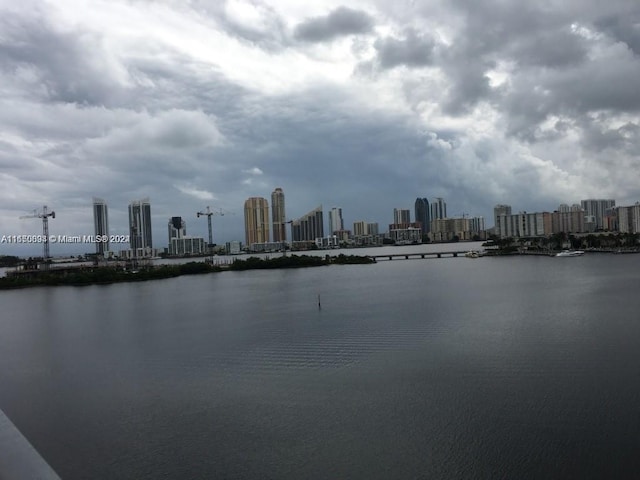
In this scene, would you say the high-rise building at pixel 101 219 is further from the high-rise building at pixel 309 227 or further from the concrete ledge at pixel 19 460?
the concrete ledge at pixel 19 460

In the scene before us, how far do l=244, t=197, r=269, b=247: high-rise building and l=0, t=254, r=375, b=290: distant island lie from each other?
31.0m

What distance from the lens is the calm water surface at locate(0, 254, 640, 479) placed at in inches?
152

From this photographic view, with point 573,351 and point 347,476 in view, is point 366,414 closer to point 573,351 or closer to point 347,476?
point 347,476

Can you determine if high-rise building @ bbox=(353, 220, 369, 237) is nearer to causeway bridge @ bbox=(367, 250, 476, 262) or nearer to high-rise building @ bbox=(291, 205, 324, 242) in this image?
high-rise building @ bbox=(291, 205, 324, 242)

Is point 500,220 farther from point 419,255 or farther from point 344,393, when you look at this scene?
point 344,393

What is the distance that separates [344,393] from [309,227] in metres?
64.7

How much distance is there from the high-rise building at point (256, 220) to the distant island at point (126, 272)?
3095 cm

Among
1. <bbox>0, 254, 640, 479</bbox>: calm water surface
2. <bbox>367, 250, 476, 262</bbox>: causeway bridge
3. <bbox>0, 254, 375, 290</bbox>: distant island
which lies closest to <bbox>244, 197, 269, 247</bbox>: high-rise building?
<bbox>367, 250, 476, 262</bbox>: causeway bridge

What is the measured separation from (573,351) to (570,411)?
221 cm

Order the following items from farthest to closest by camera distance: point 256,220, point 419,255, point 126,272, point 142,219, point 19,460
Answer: point 256,220, point 142,219, point 419,255, point 126,272, point 19,460

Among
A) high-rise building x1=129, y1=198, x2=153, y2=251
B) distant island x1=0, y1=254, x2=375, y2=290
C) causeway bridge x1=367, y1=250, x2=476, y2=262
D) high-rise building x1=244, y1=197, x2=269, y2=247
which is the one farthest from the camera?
high-rise building x1=244, y1=197, x2=269, y2=247

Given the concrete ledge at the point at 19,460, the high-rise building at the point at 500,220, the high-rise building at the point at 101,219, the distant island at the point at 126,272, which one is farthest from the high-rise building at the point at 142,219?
the concrete ledge at the point at 19,460

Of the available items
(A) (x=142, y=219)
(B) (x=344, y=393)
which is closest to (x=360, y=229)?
(A) (x=142, y=219)

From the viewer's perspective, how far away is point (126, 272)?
26969 millimetres
